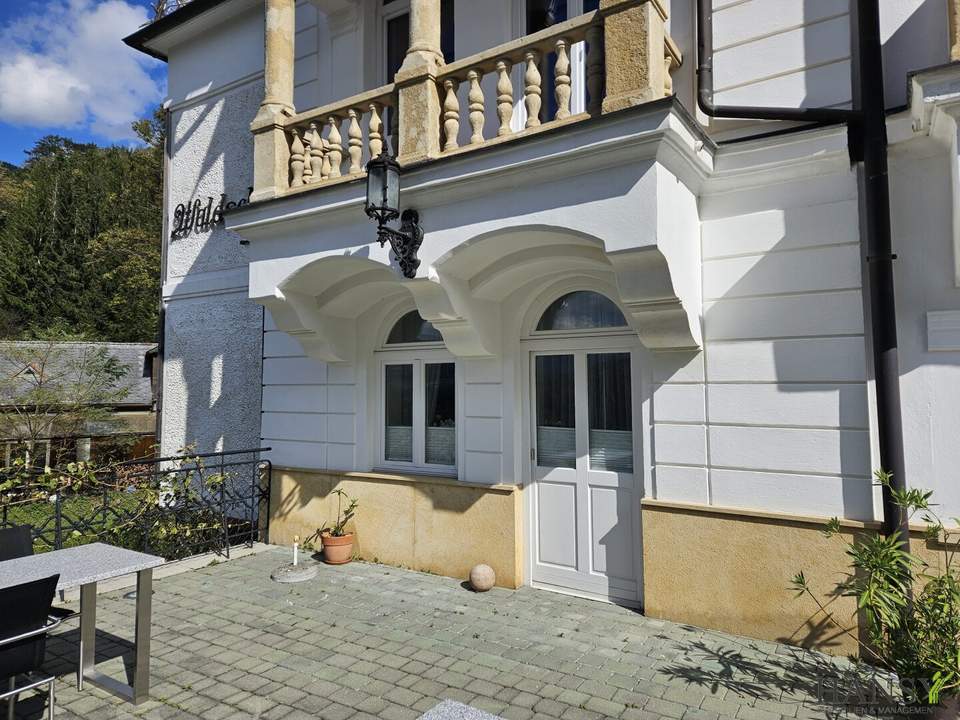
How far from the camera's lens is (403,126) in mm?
5086

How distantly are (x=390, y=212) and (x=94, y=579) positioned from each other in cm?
312

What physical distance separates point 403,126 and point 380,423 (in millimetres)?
3155

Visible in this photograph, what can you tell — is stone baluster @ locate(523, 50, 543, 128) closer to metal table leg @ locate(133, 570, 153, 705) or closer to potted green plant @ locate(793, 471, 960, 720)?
potted green plant @ locate(793, 471, 960, 720)

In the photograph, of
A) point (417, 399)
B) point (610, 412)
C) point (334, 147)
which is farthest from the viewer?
point (417, 399)

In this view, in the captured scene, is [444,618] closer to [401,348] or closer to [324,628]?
[324,628]

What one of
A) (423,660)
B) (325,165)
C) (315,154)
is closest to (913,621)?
(423,660)

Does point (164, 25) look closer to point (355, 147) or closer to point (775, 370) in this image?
point (355, 147)

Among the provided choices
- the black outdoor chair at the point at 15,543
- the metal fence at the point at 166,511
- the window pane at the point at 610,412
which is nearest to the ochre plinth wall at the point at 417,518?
the metal fence at the point at 166,511

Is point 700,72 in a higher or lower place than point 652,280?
higher

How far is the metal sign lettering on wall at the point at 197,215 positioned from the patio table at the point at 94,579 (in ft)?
18.0

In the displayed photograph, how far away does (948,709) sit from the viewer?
298 cm

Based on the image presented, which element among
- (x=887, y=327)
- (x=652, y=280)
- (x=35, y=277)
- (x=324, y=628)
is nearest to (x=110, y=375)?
(x=324, y=628)

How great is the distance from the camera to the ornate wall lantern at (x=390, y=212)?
4.78 metres

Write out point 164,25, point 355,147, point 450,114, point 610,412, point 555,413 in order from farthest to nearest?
point 164,25 → point 555,413 → point 355,147 → point 610,412 → point 450,114
